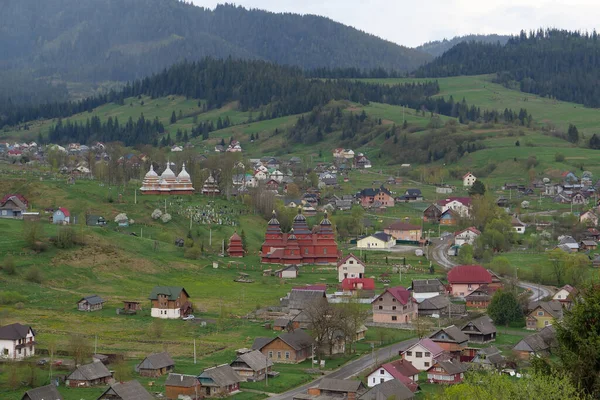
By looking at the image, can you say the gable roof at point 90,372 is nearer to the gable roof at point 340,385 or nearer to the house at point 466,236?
the gable roof at point 340,385

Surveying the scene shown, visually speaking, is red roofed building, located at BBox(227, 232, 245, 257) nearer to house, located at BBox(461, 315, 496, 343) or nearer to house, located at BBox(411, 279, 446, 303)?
house, located at BBox(411, 279, 446, 303)

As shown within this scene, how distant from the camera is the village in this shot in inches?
2099

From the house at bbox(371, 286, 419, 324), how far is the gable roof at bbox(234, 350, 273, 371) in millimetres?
16674

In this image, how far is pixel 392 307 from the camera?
7212cm

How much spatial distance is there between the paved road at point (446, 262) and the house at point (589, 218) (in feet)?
51.6

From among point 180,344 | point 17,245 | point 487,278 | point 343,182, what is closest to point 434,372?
point 180,344

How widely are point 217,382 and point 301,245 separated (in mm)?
48500

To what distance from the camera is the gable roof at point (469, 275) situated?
269ft

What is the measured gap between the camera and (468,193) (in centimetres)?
14300

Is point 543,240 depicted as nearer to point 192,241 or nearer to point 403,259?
point 403,259

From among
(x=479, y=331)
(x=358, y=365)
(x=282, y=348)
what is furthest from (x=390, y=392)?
(x=479, y=331)

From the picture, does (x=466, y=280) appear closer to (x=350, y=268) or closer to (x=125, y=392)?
(x=350, y=268)

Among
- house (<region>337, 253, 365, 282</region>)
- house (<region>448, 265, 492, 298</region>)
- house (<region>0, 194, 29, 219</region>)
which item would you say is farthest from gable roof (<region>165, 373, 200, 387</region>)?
house (<region>0, 194, 29, 219</region>)

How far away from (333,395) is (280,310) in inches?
883
